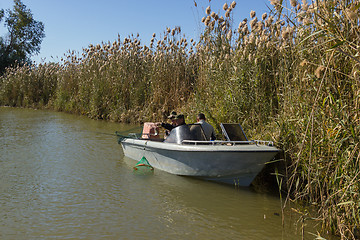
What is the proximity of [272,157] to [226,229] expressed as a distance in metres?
1.56

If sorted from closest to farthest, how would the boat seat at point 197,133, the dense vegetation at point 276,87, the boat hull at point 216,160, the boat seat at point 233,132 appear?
1. the dense vegetation at point 276,87
2. the boat hull at point 216,160
3. the boat seat at point 233,132
4. the boat seat at point 197,133

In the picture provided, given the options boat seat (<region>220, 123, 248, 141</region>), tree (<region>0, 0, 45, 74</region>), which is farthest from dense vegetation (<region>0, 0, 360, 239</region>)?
tree (<region>0, 0, 45, 74</region>)

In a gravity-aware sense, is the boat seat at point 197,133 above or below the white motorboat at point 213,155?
above

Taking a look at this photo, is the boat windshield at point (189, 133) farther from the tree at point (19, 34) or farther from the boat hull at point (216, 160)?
the tree at point (19, 34)

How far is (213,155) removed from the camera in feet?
17.7

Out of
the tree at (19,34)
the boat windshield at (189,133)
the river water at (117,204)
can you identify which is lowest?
the river water at (117,204)

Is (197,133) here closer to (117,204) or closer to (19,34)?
(117,204)

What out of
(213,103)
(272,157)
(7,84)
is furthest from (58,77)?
(272,157)

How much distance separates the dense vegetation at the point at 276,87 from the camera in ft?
11.7

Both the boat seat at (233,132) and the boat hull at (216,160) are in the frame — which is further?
the boat seat at (233,132)

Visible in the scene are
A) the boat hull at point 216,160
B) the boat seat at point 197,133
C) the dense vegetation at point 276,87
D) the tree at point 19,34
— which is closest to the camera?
the dense vegetation at point 276,87

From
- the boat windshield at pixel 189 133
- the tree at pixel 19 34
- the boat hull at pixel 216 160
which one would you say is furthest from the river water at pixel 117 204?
the tree at pixel 19 34

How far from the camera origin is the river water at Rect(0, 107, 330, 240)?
12.9ft

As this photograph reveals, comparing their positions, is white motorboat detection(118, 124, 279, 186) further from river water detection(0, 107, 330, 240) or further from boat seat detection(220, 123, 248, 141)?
river water detection(0, 107, 330, 240)
